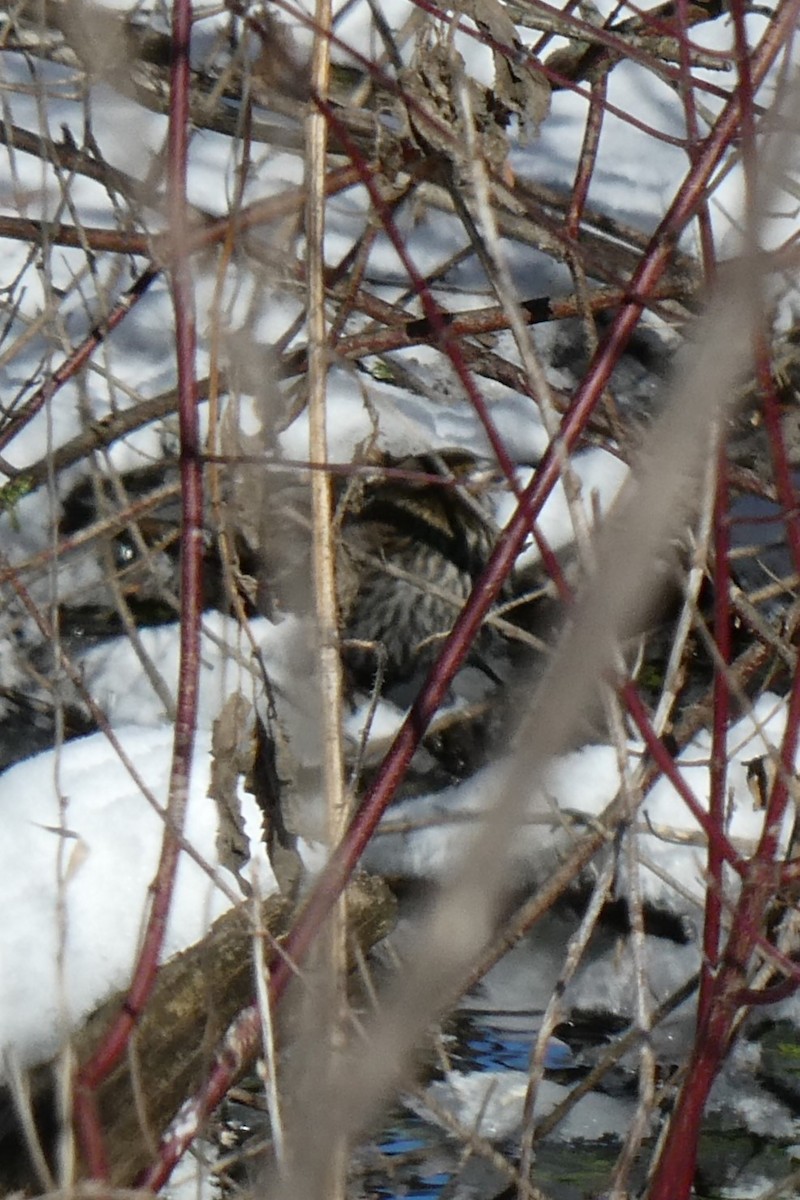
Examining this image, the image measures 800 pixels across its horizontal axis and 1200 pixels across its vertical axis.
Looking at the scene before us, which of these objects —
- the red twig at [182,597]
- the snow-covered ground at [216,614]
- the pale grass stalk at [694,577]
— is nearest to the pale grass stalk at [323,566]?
the snow-covered ground at [216,614]

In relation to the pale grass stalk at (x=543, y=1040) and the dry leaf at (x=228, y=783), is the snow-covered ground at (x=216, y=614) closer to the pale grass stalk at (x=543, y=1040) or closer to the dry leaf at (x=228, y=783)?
the dry leaf at (x=228, y=783)

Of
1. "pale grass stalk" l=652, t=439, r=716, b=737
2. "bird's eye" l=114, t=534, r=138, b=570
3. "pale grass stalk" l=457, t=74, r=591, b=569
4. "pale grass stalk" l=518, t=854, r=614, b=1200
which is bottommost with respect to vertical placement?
"pale grass stalk" l=518, t=854, r=614, b=1200

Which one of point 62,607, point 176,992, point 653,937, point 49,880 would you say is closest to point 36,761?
point 49,880

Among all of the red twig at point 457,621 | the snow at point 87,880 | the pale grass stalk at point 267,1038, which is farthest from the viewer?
the snow at point 87,880

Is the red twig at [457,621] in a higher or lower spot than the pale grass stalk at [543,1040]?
higher

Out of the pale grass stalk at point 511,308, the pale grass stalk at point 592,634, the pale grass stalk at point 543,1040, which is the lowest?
the pale grass stalk at point 543,1040

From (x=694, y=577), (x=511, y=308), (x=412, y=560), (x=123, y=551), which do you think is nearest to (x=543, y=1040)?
(x=694, y=577)

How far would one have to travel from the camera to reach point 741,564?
4.02m

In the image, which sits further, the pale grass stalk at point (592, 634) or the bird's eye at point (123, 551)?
the bird's eye at point (123, 551)

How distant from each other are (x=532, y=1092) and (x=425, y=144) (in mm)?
1244

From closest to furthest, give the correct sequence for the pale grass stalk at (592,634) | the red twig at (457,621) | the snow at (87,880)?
the pale grass stalk at (592,634)
the red twig at (457,621)
the snow at (87,880)

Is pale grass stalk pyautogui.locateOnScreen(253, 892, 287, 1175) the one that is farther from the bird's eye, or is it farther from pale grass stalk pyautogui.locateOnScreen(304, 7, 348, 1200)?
the bird's eye

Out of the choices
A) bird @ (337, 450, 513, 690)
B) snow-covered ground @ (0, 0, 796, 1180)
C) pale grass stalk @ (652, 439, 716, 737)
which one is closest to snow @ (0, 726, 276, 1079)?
snow-covered ground @ (0, 0, 796, 1180)

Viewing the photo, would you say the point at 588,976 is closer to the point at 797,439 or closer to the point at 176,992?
the point at 176,992
